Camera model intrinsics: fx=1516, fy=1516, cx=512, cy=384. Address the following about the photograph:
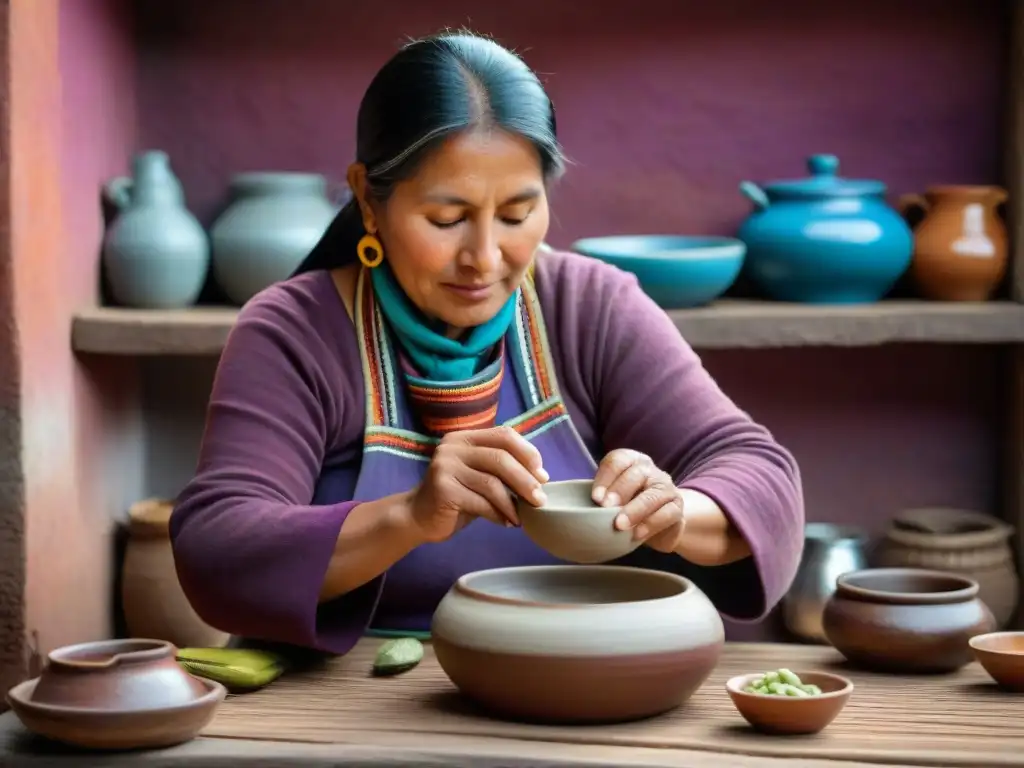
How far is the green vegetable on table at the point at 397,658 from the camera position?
1.95 meters

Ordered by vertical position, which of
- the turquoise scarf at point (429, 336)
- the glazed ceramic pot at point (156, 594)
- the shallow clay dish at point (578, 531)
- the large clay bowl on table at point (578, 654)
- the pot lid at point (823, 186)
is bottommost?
the glazed ceramic pot at point (156, 594)

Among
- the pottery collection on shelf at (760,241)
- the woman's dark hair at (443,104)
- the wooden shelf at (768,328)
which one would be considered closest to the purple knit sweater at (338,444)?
the woman's dark hair at (443,104)

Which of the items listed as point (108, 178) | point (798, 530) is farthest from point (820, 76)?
point (798, 530)

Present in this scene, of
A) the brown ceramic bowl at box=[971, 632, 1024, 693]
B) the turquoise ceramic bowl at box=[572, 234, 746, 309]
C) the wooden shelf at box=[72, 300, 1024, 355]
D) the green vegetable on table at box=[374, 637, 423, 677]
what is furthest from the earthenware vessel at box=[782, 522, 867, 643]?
the green vegetable on table at box=[374, 637, 423, 677]

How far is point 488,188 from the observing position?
213cm

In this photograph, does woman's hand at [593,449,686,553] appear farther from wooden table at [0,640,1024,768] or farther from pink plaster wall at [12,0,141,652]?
pink plaster wall at [12,0,141,652]

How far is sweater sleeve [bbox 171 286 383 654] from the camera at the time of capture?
77.2 inches

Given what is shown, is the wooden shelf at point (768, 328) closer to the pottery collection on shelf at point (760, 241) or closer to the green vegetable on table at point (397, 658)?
the pottery collection on shelf at point (760, 241)

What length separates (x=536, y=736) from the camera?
1655 millimetres

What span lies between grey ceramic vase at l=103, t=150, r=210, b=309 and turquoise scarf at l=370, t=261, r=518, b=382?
176cm

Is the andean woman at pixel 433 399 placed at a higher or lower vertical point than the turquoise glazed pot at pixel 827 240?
lower

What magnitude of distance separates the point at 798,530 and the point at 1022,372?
204 cm

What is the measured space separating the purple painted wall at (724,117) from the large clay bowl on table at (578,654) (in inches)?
100

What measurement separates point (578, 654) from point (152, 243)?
2567 millimetres
